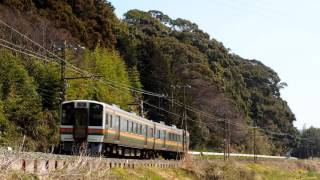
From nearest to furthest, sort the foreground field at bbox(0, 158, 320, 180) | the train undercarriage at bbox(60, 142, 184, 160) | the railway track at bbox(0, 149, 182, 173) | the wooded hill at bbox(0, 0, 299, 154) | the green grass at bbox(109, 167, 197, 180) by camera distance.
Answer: the railway track at bbox(0, 149, 182, 173), the foreground field at bbox(0, 158, 320, 180), the green grass at bbox(109, 167, 197, 180), the train undercarriage at bbox(60, 142, 184, 160), the wooded hill at bbox(0, 0, 299, 154)

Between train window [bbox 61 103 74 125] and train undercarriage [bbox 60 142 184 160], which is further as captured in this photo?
train window [bbox 61 103 74 125]

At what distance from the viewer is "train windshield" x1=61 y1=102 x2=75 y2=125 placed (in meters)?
24.6

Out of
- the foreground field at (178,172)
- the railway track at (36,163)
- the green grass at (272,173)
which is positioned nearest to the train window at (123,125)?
the foreground field at (178,172)

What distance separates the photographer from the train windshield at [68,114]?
24.6 metres

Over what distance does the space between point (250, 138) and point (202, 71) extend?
15.2 meters

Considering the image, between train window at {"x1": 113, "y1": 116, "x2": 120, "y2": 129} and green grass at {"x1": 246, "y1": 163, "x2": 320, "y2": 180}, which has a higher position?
train window at {"x1": 113, "y1": 116, "x2": 120, "y2": 129}

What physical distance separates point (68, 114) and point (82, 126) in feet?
2.73

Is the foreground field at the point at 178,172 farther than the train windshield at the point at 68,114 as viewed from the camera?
No

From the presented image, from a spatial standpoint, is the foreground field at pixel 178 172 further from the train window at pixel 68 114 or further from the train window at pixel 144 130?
the train window at pixel 68 114

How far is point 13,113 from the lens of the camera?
3244cm

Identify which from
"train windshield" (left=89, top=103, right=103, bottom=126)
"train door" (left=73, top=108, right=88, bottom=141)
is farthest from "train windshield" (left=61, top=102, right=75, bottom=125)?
"train windshield" (left=89, top=103, right=103, bottom=126)

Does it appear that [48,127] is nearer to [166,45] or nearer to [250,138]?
[166,45]

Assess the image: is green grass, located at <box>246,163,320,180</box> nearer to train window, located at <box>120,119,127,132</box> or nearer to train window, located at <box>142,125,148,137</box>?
train window, located at <box>142,125,148,137</box>

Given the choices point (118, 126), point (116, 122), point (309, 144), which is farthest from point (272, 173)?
point (309, 144)
